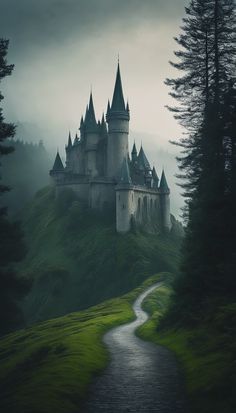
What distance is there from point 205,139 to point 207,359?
19.1 metres

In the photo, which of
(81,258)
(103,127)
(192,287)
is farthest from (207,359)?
(103,127)

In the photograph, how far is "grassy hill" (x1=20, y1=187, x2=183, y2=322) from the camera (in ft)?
291

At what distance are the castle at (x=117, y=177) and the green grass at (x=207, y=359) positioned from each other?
72204 millimetres

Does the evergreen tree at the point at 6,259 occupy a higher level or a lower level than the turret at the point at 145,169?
lower

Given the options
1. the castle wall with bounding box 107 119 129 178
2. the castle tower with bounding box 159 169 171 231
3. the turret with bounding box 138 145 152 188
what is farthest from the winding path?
the turret with bounding box 138 145 152 188

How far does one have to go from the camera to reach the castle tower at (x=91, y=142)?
12394 cm

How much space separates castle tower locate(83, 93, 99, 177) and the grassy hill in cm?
945

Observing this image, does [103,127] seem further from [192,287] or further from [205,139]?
[192,287]

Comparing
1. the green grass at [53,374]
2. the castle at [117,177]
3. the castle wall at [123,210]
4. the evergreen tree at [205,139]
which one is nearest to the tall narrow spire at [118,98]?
the castle at [117,177]

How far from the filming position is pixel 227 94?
35.8 meters

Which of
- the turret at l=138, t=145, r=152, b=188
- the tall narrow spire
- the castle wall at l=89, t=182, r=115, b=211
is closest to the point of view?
the castle wall at l=89, t=182, r=115, b=211

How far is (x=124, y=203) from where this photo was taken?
105688 mm

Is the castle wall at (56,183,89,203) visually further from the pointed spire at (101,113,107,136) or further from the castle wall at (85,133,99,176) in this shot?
the pointed spire at (101,113,107,136)

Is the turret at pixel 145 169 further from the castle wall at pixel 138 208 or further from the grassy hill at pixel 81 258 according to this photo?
the grassy hill at pixel 81 258
